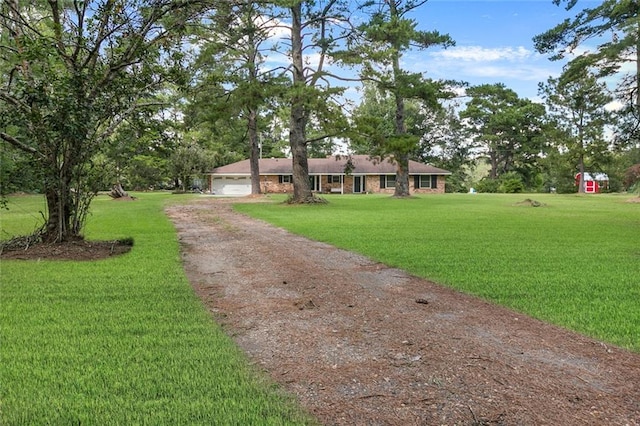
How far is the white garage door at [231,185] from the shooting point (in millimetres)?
41062

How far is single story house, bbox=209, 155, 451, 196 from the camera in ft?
135

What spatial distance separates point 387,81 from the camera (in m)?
20.3

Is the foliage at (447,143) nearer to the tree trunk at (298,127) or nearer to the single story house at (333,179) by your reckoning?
the single story house at (333,179)

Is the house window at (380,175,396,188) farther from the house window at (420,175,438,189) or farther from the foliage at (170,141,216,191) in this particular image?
the foliage at (170,141,216,191)

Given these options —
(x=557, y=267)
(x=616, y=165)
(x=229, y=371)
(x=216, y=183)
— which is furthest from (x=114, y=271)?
(x=616, y=165)

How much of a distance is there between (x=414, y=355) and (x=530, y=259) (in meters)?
4.86

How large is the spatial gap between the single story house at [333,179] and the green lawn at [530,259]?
28165 mm

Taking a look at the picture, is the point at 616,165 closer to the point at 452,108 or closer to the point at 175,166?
the point at 452,108

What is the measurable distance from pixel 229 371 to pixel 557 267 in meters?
5.50

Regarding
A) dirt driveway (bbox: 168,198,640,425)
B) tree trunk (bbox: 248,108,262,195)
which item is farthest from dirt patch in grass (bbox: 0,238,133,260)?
tree trunk (bbox: 248,108,262,195)

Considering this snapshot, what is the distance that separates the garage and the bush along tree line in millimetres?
1616

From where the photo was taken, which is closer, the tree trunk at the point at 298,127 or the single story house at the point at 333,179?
the tree trunk at the point at 298,127

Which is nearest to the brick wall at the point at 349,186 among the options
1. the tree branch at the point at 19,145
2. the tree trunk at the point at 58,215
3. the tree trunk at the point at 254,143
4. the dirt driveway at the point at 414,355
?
the tree trunk at the point at 254,143

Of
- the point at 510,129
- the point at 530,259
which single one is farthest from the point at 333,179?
the point at 530,259
